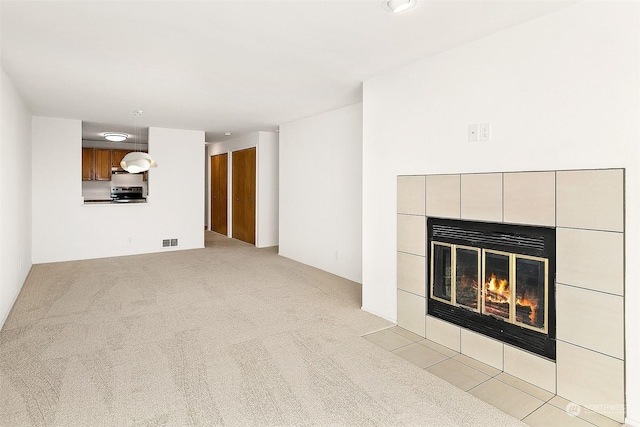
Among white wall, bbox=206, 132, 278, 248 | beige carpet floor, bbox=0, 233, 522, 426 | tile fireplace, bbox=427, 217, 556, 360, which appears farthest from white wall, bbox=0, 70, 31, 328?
tile fireplace, bbox=427, 217, 556, 360

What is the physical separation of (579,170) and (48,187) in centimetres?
714

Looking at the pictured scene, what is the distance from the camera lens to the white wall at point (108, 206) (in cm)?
611

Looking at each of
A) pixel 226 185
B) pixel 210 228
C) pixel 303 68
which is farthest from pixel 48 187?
pixel 303 68

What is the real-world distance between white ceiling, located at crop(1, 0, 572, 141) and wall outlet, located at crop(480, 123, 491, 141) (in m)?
0.65

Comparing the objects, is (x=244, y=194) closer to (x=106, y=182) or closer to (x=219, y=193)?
(x=219, y=193)

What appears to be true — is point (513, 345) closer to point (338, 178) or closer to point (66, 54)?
point (338, 178)

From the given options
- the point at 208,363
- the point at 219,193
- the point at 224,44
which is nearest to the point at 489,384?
the point at 208,363

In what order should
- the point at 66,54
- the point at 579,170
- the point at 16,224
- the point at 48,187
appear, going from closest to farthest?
the point at 579,170, the point at 66,54, the point at 16,224, the point at 48,187

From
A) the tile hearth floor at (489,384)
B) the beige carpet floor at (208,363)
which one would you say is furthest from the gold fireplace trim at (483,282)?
the beige carpet floor at (208,363)

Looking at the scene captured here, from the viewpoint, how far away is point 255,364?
107 inches

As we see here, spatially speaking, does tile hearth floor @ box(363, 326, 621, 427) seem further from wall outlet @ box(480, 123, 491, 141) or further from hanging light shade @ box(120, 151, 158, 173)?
hanging light shade @ box(120, 151, 158, 173)

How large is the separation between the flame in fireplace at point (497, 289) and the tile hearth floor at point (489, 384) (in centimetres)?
50

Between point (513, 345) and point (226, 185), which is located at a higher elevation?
point (226, 185)

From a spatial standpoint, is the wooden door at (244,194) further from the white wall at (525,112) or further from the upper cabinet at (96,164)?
the white wall at (525,112)
